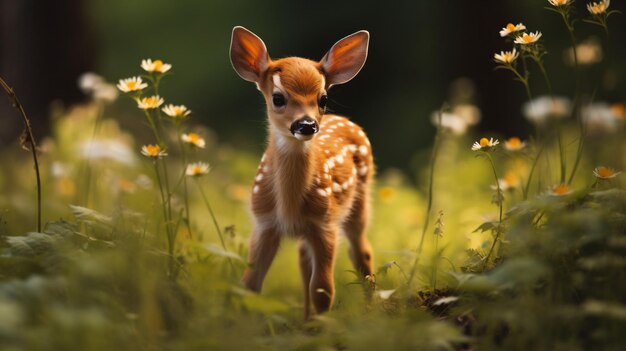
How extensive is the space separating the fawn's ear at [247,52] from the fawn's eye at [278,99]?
0.21m

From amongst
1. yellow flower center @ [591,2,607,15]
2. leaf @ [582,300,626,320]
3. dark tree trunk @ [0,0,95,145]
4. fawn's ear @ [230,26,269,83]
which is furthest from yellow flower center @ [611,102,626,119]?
dark tree trunk @ [0,0,95,145]

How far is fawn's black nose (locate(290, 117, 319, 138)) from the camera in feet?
11.0

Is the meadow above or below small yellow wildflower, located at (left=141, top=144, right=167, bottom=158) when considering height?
below

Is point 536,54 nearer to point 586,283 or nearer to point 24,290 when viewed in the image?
point 586,283

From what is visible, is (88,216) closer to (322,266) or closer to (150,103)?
(150,103)

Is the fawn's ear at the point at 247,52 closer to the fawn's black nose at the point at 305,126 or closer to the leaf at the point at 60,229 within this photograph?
the fawn's black nose at the point at 305,126

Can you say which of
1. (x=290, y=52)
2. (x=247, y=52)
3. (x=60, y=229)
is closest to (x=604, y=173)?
(x=247, y=52)

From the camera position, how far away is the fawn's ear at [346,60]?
12.3 ft

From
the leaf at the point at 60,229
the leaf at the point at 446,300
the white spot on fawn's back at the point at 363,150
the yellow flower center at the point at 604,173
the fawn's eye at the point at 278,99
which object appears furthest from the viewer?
the white spot on fawn's back at the point at 363,150

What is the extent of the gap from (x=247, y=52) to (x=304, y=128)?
0.55m

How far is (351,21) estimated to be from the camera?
41.2ft

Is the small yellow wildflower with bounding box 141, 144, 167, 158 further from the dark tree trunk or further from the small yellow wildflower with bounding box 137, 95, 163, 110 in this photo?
the dark tree trunk

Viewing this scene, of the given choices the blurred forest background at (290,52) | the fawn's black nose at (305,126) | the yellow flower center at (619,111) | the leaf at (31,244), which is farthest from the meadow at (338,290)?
the blurred forest background at (290,52)

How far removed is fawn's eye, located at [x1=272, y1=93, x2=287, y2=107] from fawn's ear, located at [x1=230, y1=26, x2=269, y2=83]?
214 millimetres
